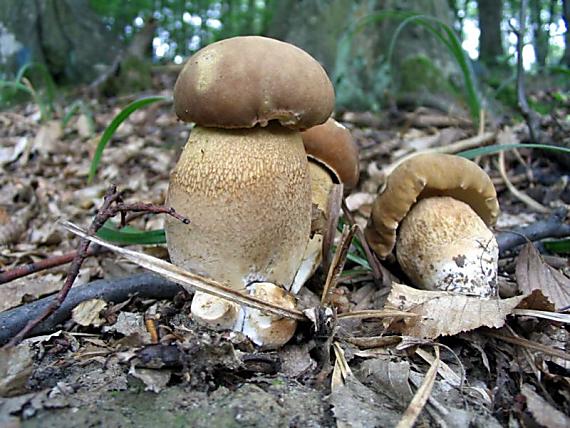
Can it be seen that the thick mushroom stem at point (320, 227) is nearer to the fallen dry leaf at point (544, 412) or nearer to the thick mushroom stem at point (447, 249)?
the thick mushroom stem at point (447, 249)

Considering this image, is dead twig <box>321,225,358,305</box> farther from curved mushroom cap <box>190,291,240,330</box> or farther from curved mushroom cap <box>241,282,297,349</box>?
curved mushroom cap <box>190,291,240,330</box>

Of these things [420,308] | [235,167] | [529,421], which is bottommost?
[529,421]

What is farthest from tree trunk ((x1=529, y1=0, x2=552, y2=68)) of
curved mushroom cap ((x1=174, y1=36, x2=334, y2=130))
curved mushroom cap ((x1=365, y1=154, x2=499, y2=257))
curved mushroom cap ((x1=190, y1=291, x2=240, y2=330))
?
curved mushroom cap ((x1=190, y1=291, x2=240, y2=330))

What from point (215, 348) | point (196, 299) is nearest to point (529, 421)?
point (215, 348)

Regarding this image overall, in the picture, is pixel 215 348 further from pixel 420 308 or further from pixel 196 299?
pixel 420 308

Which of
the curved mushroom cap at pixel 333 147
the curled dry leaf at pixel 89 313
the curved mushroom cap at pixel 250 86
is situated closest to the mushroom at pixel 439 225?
the curved mushroom cap at pixel 333 147
